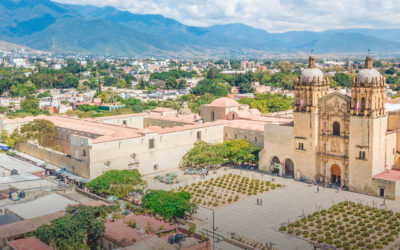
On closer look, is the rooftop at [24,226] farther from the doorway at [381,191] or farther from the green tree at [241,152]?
the doorway at [381,191]

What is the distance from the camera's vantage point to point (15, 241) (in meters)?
22.8

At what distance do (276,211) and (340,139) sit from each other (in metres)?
9.40

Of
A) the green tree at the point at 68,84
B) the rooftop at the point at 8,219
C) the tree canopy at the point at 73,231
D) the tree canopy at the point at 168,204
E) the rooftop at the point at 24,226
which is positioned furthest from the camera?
the green tree at the point at 68,84

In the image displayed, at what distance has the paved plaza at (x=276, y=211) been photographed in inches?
1122

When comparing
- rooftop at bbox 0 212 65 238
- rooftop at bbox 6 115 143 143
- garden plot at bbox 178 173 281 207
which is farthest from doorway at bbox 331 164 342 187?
rooftop at bbox 0 212 65 238

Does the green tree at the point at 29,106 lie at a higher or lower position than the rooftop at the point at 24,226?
higher

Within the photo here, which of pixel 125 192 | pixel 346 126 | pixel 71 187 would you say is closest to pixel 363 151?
pixel 346 126

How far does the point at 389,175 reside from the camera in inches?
1421

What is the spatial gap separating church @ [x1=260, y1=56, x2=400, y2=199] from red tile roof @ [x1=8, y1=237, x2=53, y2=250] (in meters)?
24.7

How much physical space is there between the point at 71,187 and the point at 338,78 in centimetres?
8823

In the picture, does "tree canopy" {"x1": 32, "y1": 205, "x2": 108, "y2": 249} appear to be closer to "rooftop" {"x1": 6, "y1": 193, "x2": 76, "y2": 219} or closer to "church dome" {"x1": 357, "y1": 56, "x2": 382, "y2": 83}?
"rooftop" {"x1": 6, "y1": 193, "x2": 76, "y2": 219}

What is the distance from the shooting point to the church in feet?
117

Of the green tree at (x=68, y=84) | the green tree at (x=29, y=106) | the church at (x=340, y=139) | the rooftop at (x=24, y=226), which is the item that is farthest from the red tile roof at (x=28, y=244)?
the green tree at (x=68, y=84)

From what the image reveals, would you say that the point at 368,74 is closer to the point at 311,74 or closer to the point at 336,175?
the point at 311,74
